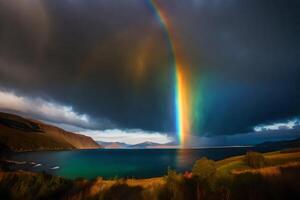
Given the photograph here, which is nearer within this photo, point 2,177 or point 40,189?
point 40,189

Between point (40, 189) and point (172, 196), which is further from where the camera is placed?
point (40, 189)

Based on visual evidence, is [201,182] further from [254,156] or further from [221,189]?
[254,156]

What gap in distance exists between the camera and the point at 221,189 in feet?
22.0

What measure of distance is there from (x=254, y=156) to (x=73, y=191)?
24187 mm

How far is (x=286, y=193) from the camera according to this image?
Result: 6594 millimetres

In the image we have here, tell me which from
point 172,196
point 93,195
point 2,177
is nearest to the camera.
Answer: point 172,196

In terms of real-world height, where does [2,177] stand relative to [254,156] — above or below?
below

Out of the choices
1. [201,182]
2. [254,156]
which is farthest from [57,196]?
[254,156]

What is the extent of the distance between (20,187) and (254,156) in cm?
2622

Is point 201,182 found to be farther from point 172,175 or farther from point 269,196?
point 269,196

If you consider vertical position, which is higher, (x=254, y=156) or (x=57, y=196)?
(x=254, y=156)

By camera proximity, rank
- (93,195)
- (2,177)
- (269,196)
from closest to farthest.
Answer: (269,196), (93,195), (2,177)

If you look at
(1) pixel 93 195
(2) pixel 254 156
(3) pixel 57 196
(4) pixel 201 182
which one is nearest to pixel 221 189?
(4) pixel 201 182

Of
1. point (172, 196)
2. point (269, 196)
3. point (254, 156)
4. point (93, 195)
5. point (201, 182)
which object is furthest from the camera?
point (254, 156)
